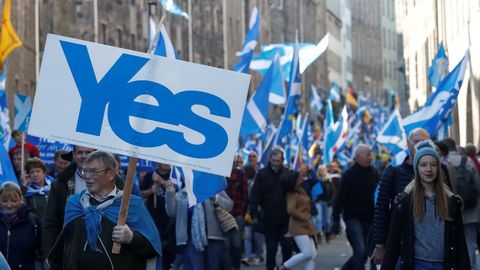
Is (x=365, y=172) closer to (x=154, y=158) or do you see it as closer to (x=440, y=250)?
(x=440, y=250)

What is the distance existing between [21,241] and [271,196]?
591cm

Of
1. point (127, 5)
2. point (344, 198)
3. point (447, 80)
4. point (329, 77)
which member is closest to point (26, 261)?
point (344, 198)

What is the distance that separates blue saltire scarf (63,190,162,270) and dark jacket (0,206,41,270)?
2994 millimetres

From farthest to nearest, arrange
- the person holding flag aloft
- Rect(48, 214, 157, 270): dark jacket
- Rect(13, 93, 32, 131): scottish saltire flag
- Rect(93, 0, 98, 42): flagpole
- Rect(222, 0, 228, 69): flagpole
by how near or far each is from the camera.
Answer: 1. Rect(222, 0, 228, 69): flagpole
2. Rect(93, 0, 98, 42): flagpole
3. Rect(13, 93, 32, 131): scottish saltire flag
4. the person holding flag aloft
5. Rect(48, 214, 157, 270): dark jacket

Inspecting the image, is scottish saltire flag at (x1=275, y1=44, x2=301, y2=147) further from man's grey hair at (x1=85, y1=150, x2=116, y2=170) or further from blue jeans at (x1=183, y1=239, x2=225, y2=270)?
man's grey hair at (x1=85, y1=150, x2=116, y2=170)

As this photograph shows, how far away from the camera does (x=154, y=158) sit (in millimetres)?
8180

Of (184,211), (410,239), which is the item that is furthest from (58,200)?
(184,211)

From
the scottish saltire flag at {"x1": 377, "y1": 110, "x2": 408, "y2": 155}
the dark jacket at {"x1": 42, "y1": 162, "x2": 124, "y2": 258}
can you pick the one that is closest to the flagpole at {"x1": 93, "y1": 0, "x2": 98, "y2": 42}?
the scottish saltire flag at {"x1": 377, "y1": 110, "x2": 408, "y2": 155}

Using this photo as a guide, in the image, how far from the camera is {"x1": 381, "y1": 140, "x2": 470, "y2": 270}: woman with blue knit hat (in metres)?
9.09

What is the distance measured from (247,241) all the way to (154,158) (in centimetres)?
1408

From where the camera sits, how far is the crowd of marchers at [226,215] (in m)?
8.21

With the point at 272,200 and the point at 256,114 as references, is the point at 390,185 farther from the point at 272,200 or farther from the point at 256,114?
the point at 256,114

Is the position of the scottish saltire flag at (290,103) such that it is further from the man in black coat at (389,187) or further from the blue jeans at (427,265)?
the blue jeans at (427,265)

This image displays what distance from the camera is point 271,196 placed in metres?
16.8
